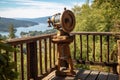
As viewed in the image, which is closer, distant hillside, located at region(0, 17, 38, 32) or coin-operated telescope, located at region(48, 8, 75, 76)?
distant hillside, located at region(0, 17, 38, 32)

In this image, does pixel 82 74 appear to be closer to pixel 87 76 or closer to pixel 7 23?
pixel 87 76

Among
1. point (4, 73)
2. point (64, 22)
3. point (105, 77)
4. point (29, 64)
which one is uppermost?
point (64, 22)

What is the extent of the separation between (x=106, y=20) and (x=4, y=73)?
19003mm

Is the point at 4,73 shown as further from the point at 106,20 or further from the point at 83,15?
the point at 83,15

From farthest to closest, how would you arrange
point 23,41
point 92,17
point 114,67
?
point 92,17, point 114,67, point 23,41

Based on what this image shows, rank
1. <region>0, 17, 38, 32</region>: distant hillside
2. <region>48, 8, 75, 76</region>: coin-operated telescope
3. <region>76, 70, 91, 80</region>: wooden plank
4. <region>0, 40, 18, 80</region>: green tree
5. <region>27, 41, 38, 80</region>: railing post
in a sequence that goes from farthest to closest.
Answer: <region>76, 70, 91, 80</region>: wooden plank → <region>48, 8, 75, 76</region>: coin-operated telescope → <region>27, 41, 38, 80</region>: railing post → <region>0, 17, 38, 32</region>: distant hillside → <region>0, 40, 18, 80</region>: green tree

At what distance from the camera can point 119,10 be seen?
1252cm

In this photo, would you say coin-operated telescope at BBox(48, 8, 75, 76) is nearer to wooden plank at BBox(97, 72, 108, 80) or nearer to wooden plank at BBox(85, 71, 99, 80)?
wooden plank at BBox(85, 71, 99, 80)

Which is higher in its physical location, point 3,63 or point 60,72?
point 3,63

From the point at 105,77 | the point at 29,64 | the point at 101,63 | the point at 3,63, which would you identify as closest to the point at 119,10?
the point at 101,63

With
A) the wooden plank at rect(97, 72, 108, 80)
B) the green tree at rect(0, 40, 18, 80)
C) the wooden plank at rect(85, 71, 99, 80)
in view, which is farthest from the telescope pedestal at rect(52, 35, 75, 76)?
the green tree at rect(0, 40, 18, 80)

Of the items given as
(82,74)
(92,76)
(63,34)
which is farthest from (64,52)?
(92,76)

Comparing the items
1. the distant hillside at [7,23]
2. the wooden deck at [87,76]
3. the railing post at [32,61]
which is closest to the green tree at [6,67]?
the distant hillside at [7,23]

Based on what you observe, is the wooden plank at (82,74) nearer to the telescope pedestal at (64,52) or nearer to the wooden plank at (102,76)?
the telescope pedestal at (64,52)
